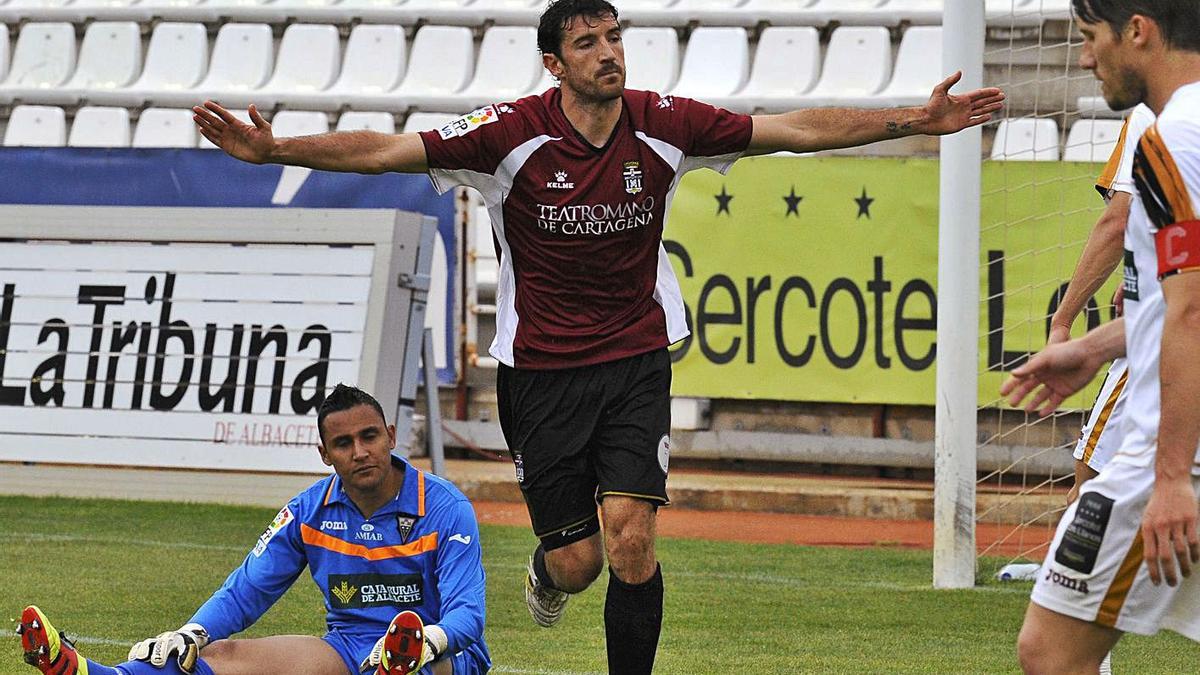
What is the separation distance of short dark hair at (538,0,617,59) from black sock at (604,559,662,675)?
168 centimetres

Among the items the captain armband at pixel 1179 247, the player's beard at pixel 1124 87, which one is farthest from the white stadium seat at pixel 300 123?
the captain armband at pixel 1179 247

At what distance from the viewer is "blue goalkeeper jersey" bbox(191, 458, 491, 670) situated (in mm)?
5328

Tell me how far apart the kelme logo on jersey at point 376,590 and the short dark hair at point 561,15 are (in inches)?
67.1

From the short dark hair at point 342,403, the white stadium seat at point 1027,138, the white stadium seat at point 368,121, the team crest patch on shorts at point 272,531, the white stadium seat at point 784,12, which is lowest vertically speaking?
the team crest patch on shorts at point 272,531

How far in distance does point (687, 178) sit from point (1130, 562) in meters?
8.79

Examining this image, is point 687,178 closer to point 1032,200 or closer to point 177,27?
point 1032,200

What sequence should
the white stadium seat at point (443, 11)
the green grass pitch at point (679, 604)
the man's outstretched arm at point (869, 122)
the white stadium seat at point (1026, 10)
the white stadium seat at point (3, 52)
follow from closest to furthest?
1. the man's outstretched arm at point (869, 122)
2. the green grass pitch at point (679, 604)
3. the white stadium seat at point (1026, 10)
4. the white stadium seat at point (443, 11)
5. the white stadium seat at point (3, 52)

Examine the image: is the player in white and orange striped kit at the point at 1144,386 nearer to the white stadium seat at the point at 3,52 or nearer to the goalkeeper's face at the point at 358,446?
the goalkeeper's face at the point at 358,446

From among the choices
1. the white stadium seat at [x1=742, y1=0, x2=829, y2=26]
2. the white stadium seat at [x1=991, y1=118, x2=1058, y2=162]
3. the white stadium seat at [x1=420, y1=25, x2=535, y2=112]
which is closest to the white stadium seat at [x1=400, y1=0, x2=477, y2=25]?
the white stadium seat at [x1=420, y1=25, x2=535, y2=112]

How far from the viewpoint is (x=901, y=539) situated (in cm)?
1057

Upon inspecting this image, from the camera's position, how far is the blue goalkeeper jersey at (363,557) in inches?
210

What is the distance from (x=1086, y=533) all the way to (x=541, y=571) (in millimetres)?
2990

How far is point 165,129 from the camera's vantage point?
624 inches

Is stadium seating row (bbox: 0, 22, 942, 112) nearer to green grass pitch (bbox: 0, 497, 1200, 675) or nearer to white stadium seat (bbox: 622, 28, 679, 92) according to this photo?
white stadium seat (bbox: 622, 28, 679, 92)
